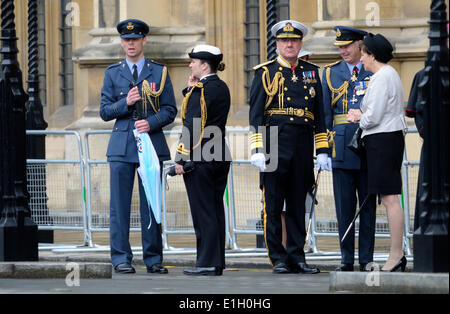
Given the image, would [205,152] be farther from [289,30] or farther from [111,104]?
[289,30]

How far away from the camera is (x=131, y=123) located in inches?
507

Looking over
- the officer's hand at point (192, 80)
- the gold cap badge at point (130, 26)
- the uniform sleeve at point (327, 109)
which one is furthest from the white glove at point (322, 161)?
the gold cap badge at point (130, 26)

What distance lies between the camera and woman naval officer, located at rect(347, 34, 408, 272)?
11.7 metres

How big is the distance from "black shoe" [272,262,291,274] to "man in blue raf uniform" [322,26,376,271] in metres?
0.46

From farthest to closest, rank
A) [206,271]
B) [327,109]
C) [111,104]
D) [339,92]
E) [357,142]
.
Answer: [111,104]
[327,109]
[339,92]
[206,271]
[357,142]

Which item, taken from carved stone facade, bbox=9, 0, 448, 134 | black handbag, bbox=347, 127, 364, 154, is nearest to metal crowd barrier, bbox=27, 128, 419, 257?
black handbag, bbox=347, 127, 364, 154

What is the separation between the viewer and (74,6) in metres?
25.2

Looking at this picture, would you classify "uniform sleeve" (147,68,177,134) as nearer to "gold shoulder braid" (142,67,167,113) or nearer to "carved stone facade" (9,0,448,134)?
"gold shoulder braid" (142,67,167,113)

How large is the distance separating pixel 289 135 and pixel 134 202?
4112 mm

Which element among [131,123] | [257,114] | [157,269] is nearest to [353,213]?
[257,114]

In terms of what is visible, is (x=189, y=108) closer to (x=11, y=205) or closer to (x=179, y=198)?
(x=11, y=205)

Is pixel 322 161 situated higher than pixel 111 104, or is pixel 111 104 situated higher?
pixel 111 104

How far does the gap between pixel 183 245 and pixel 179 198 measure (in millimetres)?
700
